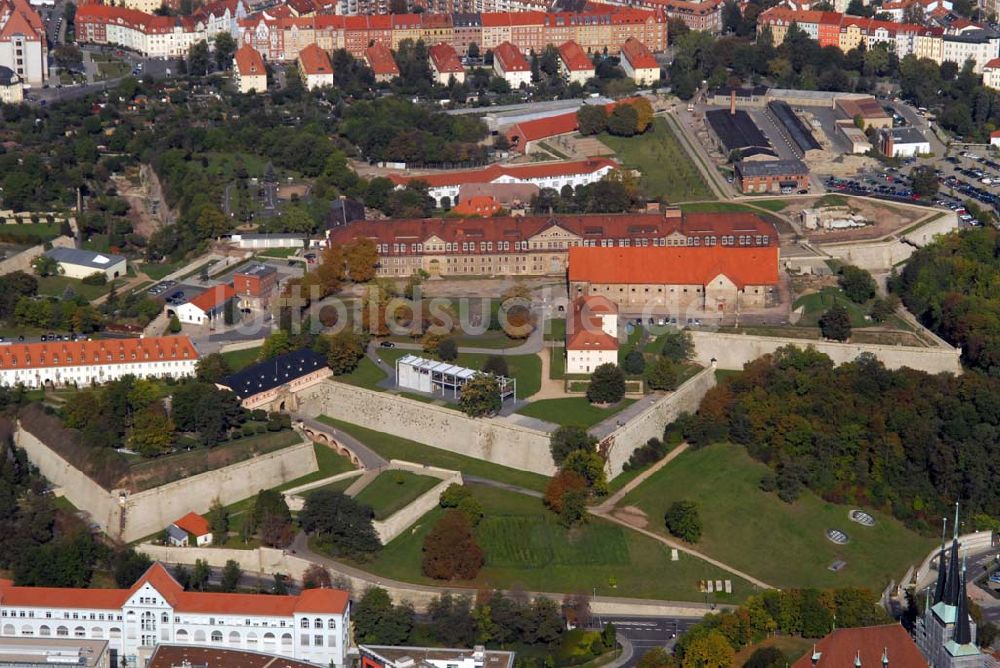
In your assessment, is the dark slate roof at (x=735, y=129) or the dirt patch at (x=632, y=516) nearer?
the dirt patch at (x=632, y=516)

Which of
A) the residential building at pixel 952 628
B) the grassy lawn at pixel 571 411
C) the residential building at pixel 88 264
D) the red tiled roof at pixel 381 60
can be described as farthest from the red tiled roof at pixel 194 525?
the red tiled roof at pixel 381 60

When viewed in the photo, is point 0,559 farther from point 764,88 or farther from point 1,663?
point 764,88

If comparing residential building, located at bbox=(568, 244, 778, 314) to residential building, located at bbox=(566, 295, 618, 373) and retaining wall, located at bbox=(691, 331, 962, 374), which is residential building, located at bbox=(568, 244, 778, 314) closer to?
retaining wall, located at bbox=(691, 331, 962, 374)

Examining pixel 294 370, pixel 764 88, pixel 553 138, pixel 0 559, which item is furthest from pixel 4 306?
pixel 764 88

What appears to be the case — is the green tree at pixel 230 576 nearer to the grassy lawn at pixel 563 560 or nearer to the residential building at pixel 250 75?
the grassy lawn at pixel 563 560

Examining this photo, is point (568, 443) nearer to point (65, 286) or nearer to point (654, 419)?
point (654, 419)
